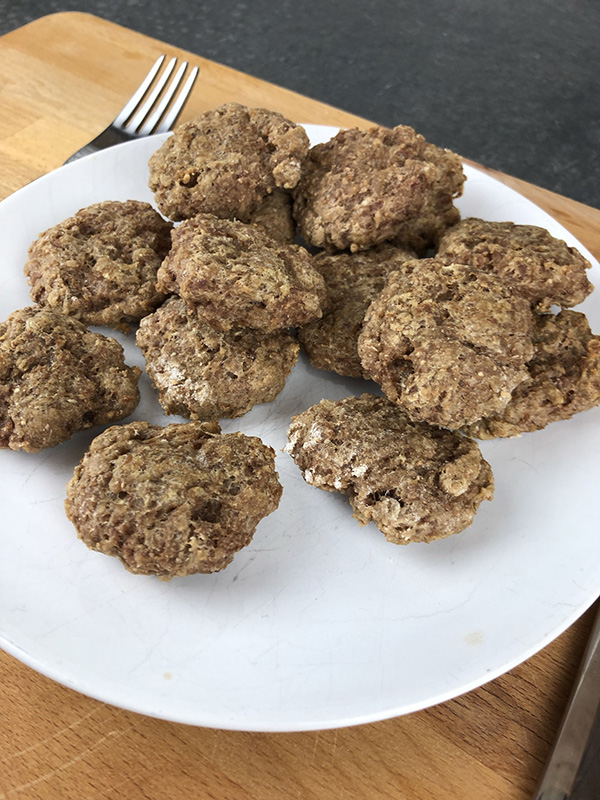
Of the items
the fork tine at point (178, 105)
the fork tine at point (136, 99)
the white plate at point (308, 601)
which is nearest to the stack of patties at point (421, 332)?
the white plate at point (308, 601)

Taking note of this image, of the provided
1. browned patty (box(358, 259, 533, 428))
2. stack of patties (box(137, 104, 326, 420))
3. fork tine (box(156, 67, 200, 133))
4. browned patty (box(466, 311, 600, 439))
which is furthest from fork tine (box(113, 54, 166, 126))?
browned patty (box(466, 311, 600, 439))

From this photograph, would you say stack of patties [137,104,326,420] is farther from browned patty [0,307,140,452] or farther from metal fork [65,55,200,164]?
metal fork [65,55,200,164]

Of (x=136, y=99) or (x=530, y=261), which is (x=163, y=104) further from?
(x=530, y=261)

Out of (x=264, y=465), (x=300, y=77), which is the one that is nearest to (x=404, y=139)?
(x=264, y=465)

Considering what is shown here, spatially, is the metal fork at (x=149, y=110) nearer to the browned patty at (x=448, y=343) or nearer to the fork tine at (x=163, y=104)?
the fork tine at (x=163, y=104)

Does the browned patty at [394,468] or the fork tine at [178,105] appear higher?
the fork tine at [178,105]

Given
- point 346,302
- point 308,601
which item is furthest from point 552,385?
point 308,601

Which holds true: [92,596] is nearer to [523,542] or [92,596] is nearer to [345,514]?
[345,514]
